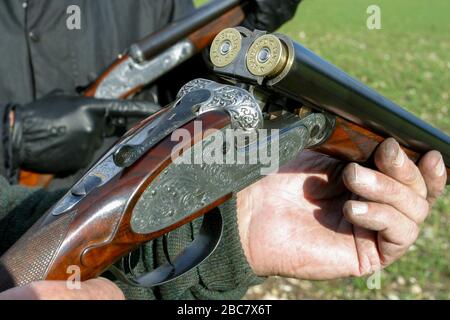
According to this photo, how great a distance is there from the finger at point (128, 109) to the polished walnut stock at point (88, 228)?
1914 mm

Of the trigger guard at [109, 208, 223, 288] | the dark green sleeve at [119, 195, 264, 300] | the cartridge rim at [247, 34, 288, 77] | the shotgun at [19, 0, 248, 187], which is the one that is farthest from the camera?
the shotgun at [19, 0, 248, 187]

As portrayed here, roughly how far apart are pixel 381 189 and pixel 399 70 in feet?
37.3

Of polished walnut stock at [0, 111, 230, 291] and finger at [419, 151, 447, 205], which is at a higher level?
polished walnut stock at [0, 111, 230, 291]

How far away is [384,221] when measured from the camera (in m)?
2.27

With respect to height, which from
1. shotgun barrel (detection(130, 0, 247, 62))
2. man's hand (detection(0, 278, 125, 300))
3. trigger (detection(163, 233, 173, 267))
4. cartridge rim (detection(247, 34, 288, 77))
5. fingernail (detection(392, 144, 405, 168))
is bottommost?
trigger (detection(163, 233, 173, 267))

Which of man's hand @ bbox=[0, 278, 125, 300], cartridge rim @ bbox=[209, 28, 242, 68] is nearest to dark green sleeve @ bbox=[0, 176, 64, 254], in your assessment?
man's hand @ bbox=[0, 278, 125, 300]

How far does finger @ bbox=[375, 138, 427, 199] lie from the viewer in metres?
2.21

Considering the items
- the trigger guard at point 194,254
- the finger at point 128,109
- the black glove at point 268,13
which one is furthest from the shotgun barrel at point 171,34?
the trigger guard at point 194,254

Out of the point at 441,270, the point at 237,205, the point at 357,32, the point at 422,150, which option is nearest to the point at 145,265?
the point at 237,205

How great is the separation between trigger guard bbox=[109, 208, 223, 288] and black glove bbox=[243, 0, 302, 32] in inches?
97.4

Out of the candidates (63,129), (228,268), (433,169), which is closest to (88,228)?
(228,268)

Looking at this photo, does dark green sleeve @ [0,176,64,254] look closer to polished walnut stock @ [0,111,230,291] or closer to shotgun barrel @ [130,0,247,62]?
polished walnut stock @ [0,111,230,291]
